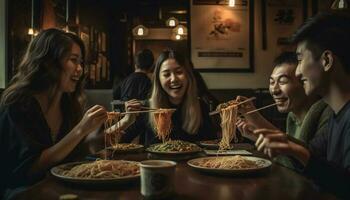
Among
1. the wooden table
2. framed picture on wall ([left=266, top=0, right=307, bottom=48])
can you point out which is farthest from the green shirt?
framed picture on wall ([left=266, top=0, right=307, bottom=48])

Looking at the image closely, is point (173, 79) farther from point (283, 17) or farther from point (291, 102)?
point (283, 17)

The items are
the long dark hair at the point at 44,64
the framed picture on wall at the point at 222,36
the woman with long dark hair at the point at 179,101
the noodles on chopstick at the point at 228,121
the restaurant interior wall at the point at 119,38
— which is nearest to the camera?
the long dark hair at the point at 44,64

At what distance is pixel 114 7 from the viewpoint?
8359 millimetres

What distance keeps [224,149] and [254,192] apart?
2.95 feet

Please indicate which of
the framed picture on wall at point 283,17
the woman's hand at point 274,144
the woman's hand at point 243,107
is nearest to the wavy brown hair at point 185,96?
the woman's hand at point 243,107

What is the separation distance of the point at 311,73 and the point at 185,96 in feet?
5.02

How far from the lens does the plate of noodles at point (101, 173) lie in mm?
1370

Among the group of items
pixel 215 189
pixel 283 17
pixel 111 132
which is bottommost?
pixel 215 189

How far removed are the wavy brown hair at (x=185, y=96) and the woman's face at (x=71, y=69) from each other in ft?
2.83

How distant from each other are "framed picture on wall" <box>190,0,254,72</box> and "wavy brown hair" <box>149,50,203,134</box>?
9.30ft

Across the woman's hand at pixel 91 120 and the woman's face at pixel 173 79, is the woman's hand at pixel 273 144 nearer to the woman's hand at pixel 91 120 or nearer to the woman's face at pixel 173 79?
the woman's hand at pixel 91 120

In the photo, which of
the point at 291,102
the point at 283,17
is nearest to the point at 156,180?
the point at 291,102

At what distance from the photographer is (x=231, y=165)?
5.37 ft

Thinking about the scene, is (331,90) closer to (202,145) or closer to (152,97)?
(202,145)
